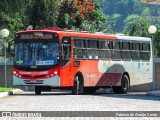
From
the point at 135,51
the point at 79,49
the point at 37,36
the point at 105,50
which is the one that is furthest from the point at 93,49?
the point at 135,51

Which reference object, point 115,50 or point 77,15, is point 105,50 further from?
point 77,15

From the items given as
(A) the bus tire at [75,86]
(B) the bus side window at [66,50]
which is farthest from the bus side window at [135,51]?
(B) the bus side window at [66,50]

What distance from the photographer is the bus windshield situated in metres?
27.5

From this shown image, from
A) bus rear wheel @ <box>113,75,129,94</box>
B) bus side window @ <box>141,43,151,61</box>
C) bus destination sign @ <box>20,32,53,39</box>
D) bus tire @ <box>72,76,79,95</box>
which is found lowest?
bus rear wheel @ <box>113,75,129,94</box>

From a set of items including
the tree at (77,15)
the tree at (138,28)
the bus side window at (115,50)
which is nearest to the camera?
the bus side window at (115,50)

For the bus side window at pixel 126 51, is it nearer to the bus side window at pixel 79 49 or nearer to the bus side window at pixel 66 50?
the bus side window at pixel 79 49

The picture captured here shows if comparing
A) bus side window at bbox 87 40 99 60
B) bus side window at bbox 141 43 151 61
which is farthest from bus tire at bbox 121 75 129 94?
bus side window at bbox 87 40 99 60

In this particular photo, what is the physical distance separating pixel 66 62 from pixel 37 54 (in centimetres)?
140

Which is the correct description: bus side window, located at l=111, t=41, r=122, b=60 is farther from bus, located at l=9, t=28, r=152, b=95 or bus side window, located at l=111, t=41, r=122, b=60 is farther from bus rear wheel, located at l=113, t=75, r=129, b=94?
bus rear wheel, located at l=113, t=75, r=129, b=94

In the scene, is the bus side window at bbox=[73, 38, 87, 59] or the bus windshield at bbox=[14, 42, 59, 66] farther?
the bus side window at bbox=[73, 38, 87, 59]

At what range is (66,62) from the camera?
2781 cm

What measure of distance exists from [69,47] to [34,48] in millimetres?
1643

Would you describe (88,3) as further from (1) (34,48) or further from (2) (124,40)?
(1) (34,48)

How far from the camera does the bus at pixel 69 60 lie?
27.6 metres
